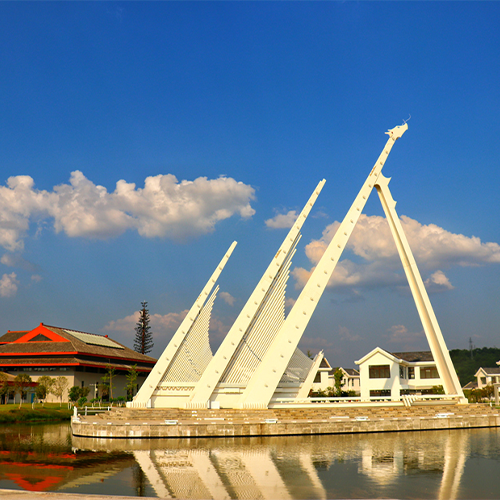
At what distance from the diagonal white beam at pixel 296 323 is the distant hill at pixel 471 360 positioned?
7079 cm

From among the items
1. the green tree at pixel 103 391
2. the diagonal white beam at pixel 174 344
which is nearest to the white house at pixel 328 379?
the green tree at pixel 103 391

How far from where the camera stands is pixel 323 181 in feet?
→ 96.1

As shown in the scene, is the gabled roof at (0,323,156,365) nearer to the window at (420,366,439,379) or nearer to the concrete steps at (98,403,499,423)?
the concrete steps at (98,403,499,423)

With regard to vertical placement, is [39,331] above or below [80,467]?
above

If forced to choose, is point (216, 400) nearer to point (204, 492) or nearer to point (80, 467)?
point (80, 467)

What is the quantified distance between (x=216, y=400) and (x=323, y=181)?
1381 cm

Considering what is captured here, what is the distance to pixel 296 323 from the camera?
24.4 metres

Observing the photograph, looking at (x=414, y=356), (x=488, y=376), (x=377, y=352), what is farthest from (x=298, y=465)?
(x=488, y=376)

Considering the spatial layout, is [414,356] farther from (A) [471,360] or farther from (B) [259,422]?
(A) [471,360]

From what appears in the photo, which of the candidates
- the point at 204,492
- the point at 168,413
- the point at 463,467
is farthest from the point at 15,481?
the point at 463,467

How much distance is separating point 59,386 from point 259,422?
103ft

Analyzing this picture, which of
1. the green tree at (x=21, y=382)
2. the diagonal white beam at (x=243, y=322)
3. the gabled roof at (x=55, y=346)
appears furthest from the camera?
the gabled roof at (x=55, y=346)

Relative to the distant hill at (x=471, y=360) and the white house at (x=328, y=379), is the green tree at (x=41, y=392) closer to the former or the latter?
the white house at (x=328, y=379)

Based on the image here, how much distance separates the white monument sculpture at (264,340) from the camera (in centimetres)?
2411
